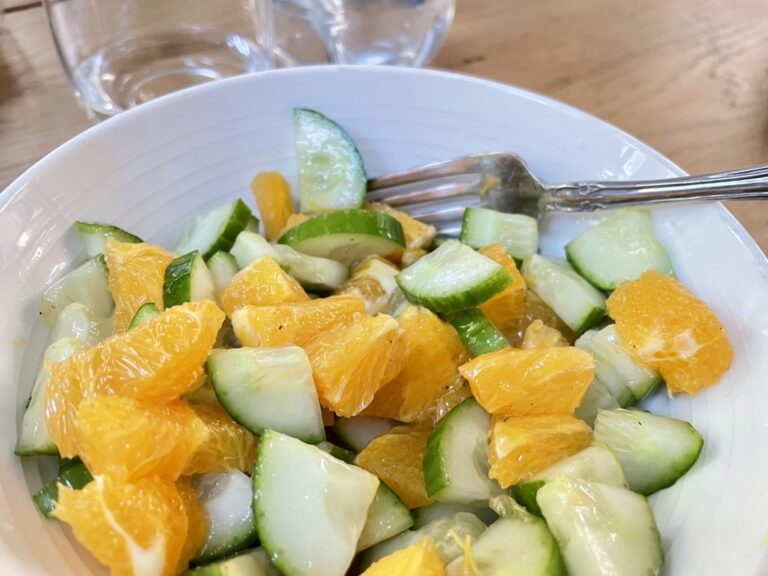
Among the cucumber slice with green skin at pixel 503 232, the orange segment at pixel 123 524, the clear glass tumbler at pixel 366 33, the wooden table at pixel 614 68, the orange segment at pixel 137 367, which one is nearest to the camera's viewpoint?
the orange segment at pixel 123 524

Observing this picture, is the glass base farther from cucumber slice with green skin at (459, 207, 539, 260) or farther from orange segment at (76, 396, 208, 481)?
orange segment at (76, 396, 208, 481)

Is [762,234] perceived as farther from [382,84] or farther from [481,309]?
[382,84]

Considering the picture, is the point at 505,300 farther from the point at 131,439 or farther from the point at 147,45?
the point at 147,45

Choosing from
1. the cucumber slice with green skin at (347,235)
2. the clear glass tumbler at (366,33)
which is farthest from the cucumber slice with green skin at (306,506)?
the clear glass tumbler at (366,33)

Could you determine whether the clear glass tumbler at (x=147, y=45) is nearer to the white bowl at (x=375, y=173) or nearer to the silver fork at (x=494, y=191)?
the white bowl at (x=375, y=173)

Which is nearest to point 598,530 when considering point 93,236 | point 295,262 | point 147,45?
point 295,262

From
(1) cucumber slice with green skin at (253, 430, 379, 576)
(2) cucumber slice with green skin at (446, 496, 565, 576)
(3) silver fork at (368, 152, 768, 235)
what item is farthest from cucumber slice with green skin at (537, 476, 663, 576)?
(3) silver fork at (368, 152, 768, 235)

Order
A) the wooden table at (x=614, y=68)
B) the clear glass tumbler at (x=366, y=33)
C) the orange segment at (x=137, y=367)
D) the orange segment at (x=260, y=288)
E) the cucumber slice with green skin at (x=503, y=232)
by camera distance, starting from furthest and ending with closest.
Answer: the clear glass tumbler at (x=366, y=33) < the wooden table at (x=614, y=68) < the cucumber slice with green skin at (x=503, y=232) < the orange segment at (x=260, y=288) < the orange segment at (x=137, y=367)
